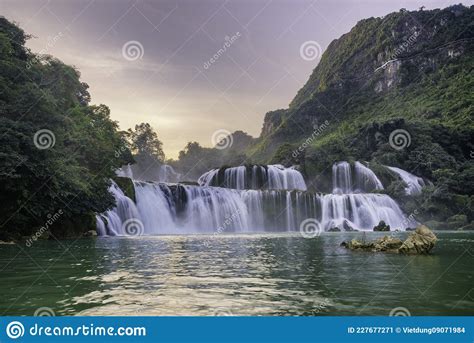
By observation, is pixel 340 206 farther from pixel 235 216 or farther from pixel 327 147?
pixel 327 147

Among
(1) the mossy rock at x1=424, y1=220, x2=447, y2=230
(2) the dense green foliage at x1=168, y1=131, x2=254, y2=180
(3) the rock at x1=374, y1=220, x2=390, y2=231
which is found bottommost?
(1) the mossy rock at x1=424, y1=220, x2=447, y2=230

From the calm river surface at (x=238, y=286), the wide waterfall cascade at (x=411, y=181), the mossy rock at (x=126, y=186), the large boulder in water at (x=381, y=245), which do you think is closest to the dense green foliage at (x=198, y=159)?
the wide waterfall cascade at (x=411, y=181)

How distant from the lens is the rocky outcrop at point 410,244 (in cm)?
1451

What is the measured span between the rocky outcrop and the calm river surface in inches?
71.4

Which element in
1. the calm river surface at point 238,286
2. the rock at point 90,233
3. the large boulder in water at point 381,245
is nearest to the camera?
the calm river surface at point 238,286

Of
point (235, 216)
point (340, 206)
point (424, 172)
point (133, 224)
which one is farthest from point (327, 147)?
point (133, 224)

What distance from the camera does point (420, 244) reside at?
14500 mm

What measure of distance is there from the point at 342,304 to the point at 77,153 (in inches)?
942

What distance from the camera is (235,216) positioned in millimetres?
39500

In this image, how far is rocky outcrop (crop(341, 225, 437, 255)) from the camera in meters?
14.5

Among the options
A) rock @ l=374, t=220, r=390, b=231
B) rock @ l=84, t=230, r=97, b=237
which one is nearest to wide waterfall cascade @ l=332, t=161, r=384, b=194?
rock @ l=374, t=220, r=390, b=231

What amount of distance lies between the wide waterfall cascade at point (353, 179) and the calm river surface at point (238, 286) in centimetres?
4381

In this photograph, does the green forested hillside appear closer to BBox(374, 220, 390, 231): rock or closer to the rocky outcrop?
BBox(374, 220, 390, 231): rock

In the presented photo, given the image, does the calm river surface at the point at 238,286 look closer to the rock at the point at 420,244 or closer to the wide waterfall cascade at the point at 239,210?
the rock at the point at 420,244
